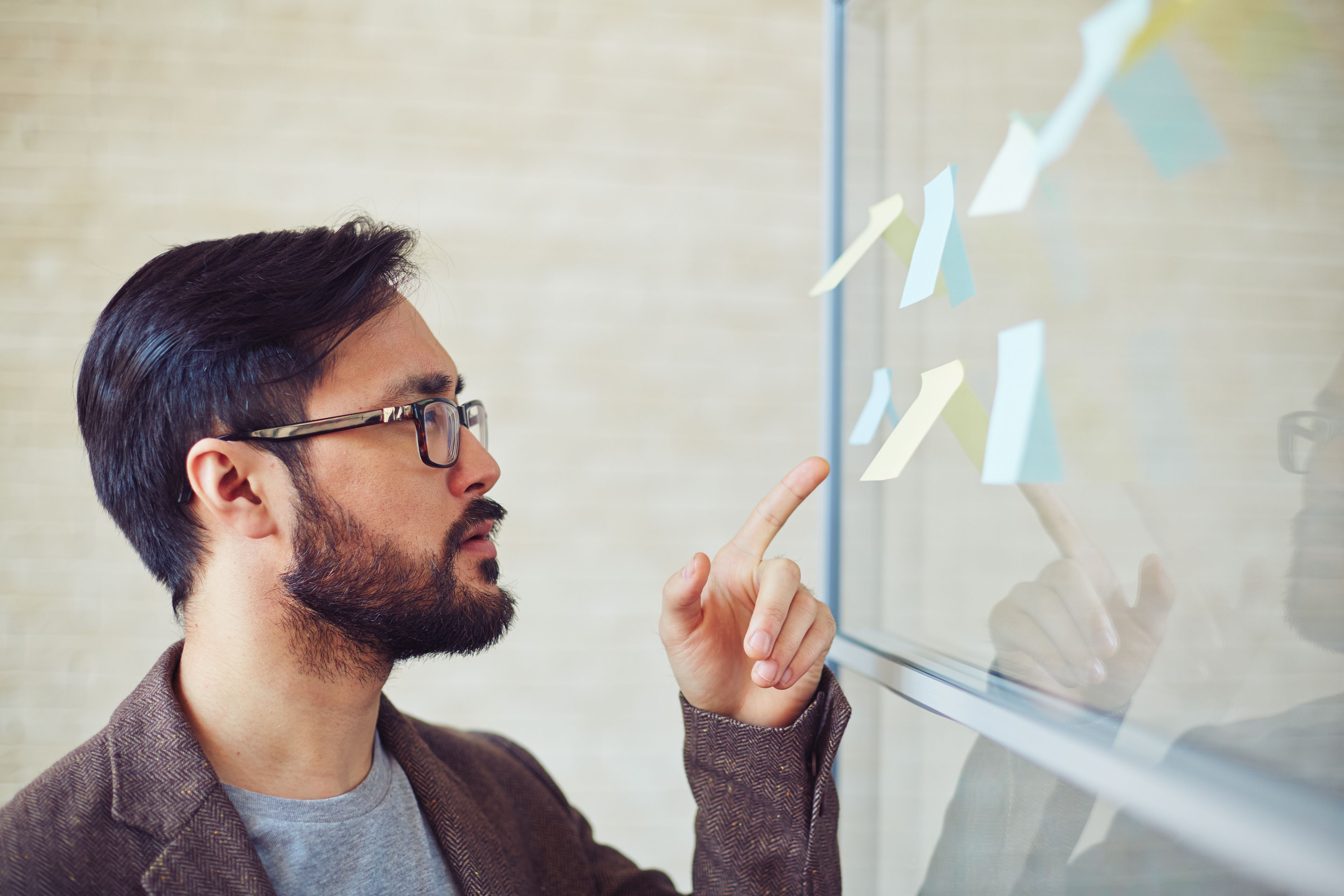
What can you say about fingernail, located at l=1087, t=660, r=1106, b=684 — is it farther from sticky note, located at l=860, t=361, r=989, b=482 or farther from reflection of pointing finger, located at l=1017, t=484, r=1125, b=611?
sticky note, located at l=860, t=361, r=989, b=482

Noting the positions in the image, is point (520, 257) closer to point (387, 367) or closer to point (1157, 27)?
point (387, 367)

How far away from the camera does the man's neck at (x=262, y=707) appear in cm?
83

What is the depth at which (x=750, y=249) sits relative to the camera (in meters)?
1.80

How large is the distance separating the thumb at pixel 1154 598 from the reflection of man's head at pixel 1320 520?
0.08 metres

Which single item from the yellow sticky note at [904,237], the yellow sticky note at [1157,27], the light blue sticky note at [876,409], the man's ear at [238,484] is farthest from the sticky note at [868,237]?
the man's ear at [238,484]

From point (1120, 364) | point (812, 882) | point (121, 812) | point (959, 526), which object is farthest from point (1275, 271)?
point (121, 812)

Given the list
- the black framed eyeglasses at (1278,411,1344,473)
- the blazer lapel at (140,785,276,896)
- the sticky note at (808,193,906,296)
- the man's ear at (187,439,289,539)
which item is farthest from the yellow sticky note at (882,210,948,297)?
the blazer lapel at (140,785,276,896)

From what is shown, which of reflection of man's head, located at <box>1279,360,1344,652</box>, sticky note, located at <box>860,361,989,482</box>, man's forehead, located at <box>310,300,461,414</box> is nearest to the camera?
reflection of man's head, located at <box>1279,360,1344,652</box>

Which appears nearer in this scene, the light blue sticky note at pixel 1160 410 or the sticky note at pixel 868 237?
the light blue sticky note at pixel 1160 410

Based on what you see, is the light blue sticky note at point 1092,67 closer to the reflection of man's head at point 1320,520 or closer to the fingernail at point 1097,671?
the reflection of man's head at point 1320,520

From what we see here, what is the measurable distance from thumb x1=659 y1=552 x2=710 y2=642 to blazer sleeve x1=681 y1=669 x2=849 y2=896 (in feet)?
0.29

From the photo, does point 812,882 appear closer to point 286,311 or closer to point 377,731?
point 377,731

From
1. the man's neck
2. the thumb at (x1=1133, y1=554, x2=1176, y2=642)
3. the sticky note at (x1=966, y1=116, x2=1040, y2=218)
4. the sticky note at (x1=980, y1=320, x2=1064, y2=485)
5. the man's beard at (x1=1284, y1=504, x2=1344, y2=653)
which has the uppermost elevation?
the sticky note at (x1=966, y1=116, x2=1040, y2=218)

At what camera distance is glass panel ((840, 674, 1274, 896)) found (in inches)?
20.1
